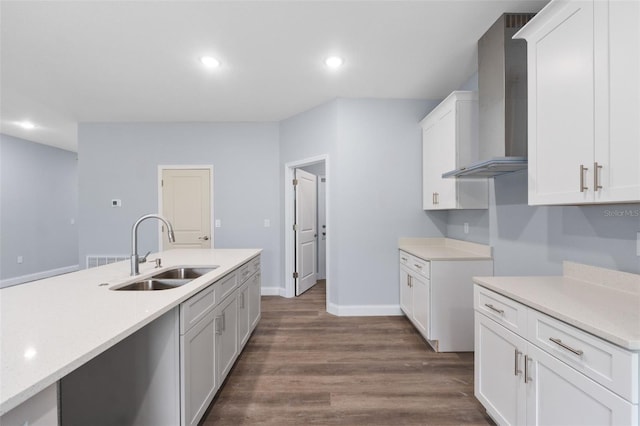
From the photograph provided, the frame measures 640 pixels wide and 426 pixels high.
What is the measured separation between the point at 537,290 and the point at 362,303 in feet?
7.44

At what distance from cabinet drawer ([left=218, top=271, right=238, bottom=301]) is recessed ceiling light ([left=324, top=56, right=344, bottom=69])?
2.12 meters

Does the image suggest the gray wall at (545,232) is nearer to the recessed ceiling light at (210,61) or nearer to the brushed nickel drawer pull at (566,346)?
the brushed nickel drawer pull at (566,346)

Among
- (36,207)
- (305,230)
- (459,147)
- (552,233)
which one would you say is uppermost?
(459,147)

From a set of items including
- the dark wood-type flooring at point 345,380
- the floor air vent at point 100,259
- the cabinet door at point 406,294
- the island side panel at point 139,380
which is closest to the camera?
the island side panel at point 139,380

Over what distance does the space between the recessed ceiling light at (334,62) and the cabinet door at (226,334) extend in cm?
227

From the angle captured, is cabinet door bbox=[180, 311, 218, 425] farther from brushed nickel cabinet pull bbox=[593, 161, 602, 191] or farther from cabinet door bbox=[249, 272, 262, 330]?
brushed nickel cabinet pull bbox=[593, 161, 602, 191]

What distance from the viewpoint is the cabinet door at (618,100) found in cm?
114

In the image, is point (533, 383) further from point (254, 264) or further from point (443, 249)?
point (254, 264)

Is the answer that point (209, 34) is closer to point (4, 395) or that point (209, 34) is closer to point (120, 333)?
point (120, 333)

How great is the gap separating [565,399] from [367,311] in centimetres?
246

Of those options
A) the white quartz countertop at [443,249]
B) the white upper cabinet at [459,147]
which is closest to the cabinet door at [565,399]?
the white quartz countertop at [443,249]

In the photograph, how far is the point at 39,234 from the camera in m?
5.48

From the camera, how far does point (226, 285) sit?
82.4 inches

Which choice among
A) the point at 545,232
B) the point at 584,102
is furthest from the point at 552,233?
the point at 584,102
